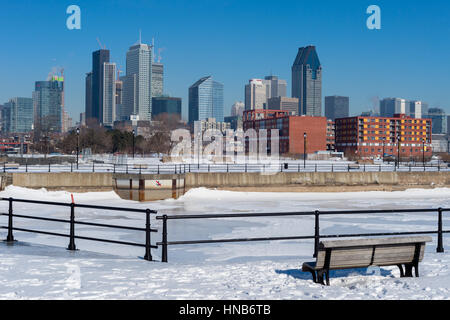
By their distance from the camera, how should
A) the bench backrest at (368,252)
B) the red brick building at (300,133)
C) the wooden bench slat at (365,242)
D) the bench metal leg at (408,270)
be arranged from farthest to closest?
the red brick building at (300,133), the bench metal leg at (408,270), the bench backrest at (368,252), the wooden bench slat at (365,242)

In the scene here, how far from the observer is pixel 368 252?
348 inches

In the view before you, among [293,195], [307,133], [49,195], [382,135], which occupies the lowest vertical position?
[293,195]

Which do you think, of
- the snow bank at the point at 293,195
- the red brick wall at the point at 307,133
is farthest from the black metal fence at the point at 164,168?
the red brick wall at the point at 307,133

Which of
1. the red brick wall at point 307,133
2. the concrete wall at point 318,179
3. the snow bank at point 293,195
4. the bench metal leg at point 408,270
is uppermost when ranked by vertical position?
the red brick wall at point 307,133

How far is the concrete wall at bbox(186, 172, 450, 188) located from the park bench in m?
39.4

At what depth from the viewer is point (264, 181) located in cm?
5075

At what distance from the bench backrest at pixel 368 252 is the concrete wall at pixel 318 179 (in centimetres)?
3943

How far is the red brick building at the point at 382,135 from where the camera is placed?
618 feet

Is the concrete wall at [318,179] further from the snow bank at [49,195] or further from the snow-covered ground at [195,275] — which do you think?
the snow-covered ground at [195,275]

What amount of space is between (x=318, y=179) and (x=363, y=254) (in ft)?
145

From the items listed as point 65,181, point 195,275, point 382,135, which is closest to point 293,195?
point 65,181

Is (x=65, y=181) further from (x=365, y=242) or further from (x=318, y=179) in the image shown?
(x=365, y=242)
